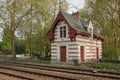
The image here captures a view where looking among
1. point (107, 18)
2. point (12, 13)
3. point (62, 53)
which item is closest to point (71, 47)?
point (62, 53)

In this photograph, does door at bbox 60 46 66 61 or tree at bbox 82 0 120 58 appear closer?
door at bbox 60 46 66 61

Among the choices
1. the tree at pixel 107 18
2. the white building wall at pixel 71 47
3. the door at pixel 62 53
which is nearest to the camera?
the white building wall at pixel 71 47

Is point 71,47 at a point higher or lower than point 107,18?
lower

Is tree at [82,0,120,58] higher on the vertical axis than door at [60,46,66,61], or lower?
higher

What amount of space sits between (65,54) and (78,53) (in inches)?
88.6

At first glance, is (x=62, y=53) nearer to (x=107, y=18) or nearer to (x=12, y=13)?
(x=107, y=18)

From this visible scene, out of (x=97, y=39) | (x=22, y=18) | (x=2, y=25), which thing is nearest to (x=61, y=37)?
(x=97, y=39)

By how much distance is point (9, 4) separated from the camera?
4122 cm

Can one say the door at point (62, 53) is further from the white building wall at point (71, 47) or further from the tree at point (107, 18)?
the tree at point (107, 18)

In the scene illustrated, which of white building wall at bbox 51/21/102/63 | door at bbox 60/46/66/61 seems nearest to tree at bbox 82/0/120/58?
white building wall at bbox 51/21/102/63

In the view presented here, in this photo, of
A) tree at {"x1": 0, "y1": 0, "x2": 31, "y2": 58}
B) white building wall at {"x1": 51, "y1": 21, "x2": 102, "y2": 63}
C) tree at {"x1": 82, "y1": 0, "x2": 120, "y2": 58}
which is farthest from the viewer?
tree at {"x1": 0, "y1": 0, "x2": 31, "y2": 58}

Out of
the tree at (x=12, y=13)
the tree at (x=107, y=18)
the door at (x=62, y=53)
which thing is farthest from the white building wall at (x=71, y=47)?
the tree at (x=12, y=13)

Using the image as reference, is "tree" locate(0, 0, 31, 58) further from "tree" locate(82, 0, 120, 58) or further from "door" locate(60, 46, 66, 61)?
"door" locate(60, 46, 66, 61)

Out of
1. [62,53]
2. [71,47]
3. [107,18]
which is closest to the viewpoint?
[71,47]
